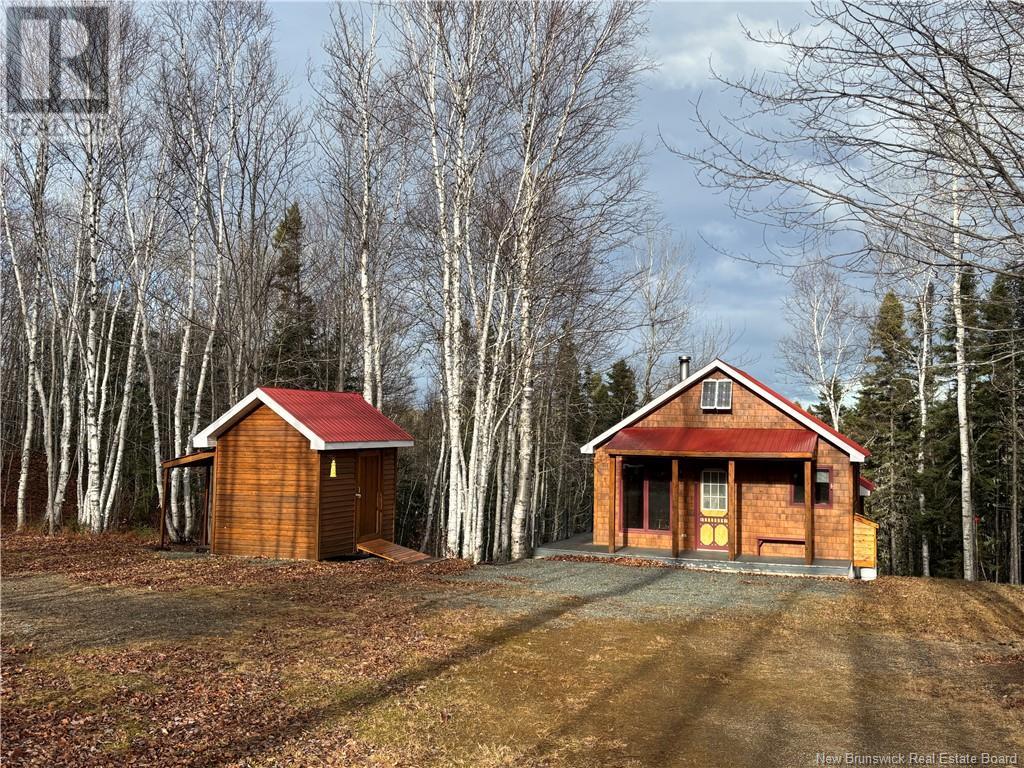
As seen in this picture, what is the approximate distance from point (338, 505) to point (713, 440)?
8380mm

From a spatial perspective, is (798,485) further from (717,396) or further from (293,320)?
(293,320)

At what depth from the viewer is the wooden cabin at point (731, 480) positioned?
1620cm

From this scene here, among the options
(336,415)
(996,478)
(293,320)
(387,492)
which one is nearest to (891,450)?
(996,478)

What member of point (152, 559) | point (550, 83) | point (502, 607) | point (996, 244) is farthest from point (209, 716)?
point (550, 83)

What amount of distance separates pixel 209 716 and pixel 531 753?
2.63 metres

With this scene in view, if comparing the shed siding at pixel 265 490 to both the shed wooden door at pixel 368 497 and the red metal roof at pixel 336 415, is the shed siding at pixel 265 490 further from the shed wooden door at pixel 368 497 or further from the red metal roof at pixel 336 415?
the shed wooden door at pixel 368 497

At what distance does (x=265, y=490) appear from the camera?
15.7 metres

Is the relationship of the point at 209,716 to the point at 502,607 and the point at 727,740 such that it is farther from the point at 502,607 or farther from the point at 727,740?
the point at 502,607

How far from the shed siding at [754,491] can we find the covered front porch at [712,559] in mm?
293

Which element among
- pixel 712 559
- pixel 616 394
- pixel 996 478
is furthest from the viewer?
pixel 616 394

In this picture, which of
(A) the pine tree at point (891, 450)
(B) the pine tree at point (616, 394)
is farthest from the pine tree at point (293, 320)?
(A) the pine tree at point (891, 450)

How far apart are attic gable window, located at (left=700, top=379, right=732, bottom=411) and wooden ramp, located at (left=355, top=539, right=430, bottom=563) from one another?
746cm

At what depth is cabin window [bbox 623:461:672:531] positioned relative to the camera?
58.9 ft

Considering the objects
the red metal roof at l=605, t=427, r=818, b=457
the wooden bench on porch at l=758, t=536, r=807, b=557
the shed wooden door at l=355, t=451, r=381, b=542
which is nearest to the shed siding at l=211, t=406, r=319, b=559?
the shed wooden door at l=355, t=451, r=381, b=542
